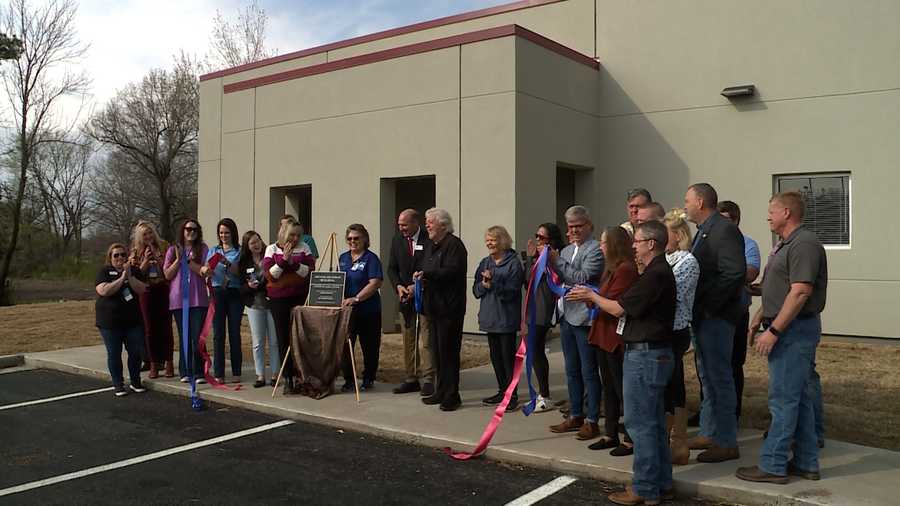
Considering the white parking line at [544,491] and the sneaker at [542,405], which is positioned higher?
the sneaker at [542,405]

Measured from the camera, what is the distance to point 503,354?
23.5 feet

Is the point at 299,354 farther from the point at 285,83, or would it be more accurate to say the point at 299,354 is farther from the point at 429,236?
the point at 285,83

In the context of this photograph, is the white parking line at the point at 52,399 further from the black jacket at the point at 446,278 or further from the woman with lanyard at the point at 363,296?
the black jacket at the point at 446,278

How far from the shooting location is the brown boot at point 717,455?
5258mm

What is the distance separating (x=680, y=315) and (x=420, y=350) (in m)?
3.79

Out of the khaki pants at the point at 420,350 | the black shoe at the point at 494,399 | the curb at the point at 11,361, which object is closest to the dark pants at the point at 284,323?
the khaki pants at the point at 420,350

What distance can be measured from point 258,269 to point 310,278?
75 centimetres

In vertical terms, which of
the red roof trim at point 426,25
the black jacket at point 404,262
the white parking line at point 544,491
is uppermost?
the red roof trim at point 426,25

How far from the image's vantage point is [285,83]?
46.3ft

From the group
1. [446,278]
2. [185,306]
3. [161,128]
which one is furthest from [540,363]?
[161,128]

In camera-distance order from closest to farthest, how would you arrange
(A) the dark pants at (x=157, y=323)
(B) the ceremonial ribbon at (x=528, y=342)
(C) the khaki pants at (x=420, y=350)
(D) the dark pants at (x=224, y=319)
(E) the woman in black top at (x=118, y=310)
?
(B) the ceremonial ribbon at (x=528, y=342), (C) the khaki pants at (x=420, y=350), (E) the woman in black top at (x=118, y=310), (D) the dark pants at (x=224, y=319), (A) the dark pants at (x=157, y=323)

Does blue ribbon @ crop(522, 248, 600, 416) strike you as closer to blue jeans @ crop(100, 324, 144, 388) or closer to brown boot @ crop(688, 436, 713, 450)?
brown boot @ crop(688, 436, 713, 450)

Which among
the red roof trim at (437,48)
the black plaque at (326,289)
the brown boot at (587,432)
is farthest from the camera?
the red roof trim at (437,48)

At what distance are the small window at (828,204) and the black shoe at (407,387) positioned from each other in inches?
295
